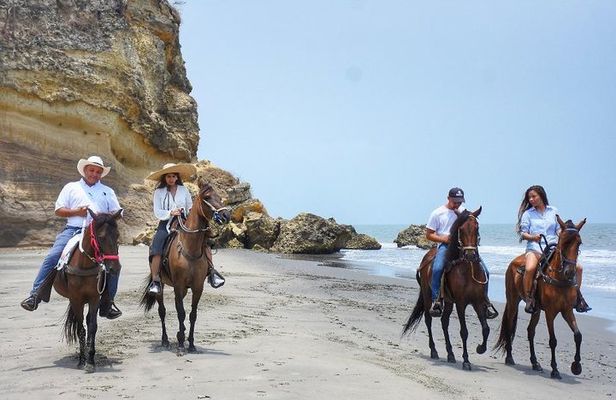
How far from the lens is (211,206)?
834 cm

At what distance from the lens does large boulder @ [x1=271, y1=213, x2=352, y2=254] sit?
120 feet

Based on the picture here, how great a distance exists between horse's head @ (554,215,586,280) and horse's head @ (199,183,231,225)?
4442mm

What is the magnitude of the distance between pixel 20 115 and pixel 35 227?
5.30 metres

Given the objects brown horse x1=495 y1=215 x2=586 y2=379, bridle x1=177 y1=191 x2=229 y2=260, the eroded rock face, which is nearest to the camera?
brown horse x1=495 y1=215 x2=586 y2=379

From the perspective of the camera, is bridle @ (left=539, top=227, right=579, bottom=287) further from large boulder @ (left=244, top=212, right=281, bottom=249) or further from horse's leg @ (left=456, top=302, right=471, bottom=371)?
large boulder @ (left=244, top=212, right=281, bottom=249)

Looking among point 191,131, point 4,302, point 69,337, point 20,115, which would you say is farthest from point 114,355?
point 191,131

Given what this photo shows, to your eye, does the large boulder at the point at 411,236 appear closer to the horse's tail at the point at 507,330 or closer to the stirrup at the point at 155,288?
the horse's tail at the point at 507,330

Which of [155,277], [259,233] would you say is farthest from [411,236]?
[155,277]

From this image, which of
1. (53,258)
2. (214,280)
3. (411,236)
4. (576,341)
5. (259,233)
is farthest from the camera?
(411,236)

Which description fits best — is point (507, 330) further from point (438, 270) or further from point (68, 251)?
point (68, 251)

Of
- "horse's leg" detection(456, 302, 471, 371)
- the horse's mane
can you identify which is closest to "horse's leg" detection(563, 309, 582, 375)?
"horse's leg" detection(456, 302, 471, 371)

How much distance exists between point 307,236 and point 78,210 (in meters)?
30.0

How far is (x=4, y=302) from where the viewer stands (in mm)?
11867

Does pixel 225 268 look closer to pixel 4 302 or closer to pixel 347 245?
pixel 4 302
